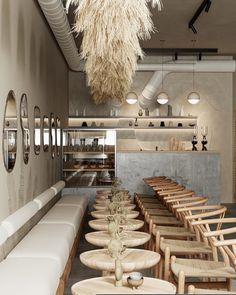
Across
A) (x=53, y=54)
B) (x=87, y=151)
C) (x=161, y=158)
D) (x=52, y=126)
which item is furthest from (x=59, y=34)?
(x=161, y=158)

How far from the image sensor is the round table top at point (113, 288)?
3.28 m

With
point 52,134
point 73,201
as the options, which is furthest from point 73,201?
point 52,134

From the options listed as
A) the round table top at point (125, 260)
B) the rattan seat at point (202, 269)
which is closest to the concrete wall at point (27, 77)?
the round table top at point (125, 260)

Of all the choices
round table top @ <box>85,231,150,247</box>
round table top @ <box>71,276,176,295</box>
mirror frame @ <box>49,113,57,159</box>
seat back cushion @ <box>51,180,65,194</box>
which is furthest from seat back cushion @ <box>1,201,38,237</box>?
mirror frame @ <box>49,113,57,159</box>

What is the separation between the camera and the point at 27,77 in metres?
6.21

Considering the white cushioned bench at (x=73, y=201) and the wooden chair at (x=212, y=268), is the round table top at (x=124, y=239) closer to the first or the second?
the wooden chair at (x=212, y=268)

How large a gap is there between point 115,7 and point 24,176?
9.31 ft

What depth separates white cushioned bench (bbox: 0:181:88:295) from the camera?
12.1 ft

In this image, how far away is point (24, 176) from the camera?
6.04 metres

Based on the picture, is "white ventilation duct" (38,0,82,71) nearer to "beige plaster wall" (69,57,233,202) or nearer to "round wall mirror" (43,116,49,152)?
"round wall mirror" (43,116,49,152)

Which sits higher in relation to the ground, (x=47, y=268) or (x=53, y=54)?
(x=53, y=54)

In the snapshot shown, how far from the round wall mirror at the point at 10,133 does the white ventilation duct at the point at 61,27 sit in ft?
5.90

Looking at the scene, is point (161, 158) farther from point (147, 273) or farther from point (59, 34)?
point (147, 273)

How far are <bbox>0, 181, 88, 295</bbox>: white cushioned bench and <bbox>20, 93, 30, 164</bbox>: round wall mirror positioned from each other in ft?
2.03
